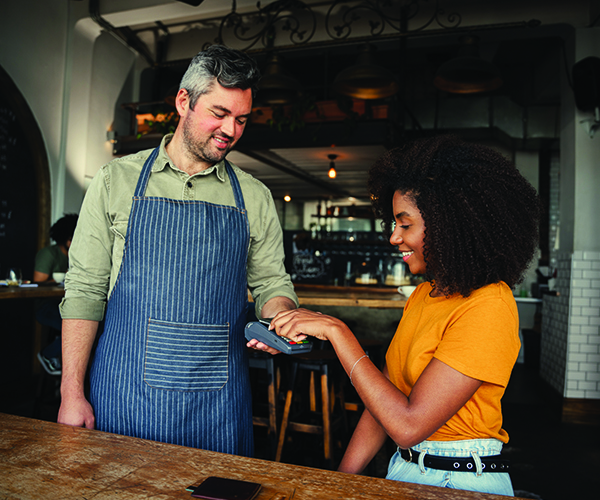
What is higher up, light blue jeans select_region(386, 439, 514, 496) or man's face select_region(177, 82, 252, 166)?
man's face select_region(177, 82, 252, 166)

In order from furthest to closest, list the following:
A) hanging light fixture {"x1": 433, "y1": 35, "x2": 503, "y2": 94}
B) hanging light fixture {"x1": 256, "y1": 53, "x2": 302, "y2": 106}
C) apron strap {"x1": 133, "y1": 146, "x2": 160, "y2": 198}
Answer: hanging light fixture {"x1": 256, "y1": 53, "x2": 302, "y2": 106}
hanging light fixture {"x1": 433, "y1": 35, "x2": 503, "y2": 94}
apron strap {"x1": 133, "y1": 146, "x2": 160, "y2": 198}

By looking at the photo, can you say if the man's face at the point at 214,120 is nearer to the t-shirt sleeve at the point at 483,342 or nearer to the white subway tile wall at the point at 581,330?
the t-shirt sleeve at the point at 483,342

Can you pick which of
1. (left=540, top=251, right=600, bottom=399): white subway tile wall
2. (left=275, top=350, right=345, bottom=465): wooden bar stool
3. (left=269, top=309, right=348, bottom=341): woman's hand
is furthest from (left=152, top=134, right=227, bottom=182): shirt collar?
(left=540, top=251, right=600, bottom=399): white subway tile wall

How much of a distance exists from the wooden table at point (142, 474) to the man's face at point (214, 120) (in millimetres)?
906

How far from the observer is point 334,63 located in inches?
347

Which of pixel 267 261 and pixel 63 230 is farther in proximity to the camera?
pixel 63 230

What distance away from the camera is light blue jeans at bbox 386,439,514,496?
106 centimetres

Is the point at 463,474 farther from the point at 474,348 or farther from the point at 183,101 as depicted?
the point at 183,101

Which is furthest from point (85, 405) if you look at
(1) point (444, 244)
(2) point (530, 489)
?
(2) point (530, 489)

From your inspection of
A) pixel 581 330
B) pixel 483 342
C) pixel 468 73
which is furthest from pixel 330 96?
pixel 483 342

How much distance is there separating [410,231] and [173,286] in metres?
0.72

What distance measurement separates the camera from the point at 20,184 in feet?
15.0

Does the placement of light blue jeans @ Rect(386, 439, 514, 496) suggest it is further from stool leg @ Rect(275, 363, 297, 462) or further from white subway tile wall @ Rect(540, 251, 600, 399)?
white subway tile wall @ Rect(540, 251, 600, 399)

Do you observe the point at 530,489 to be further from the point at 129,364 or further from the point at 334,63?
the point at 334,63
